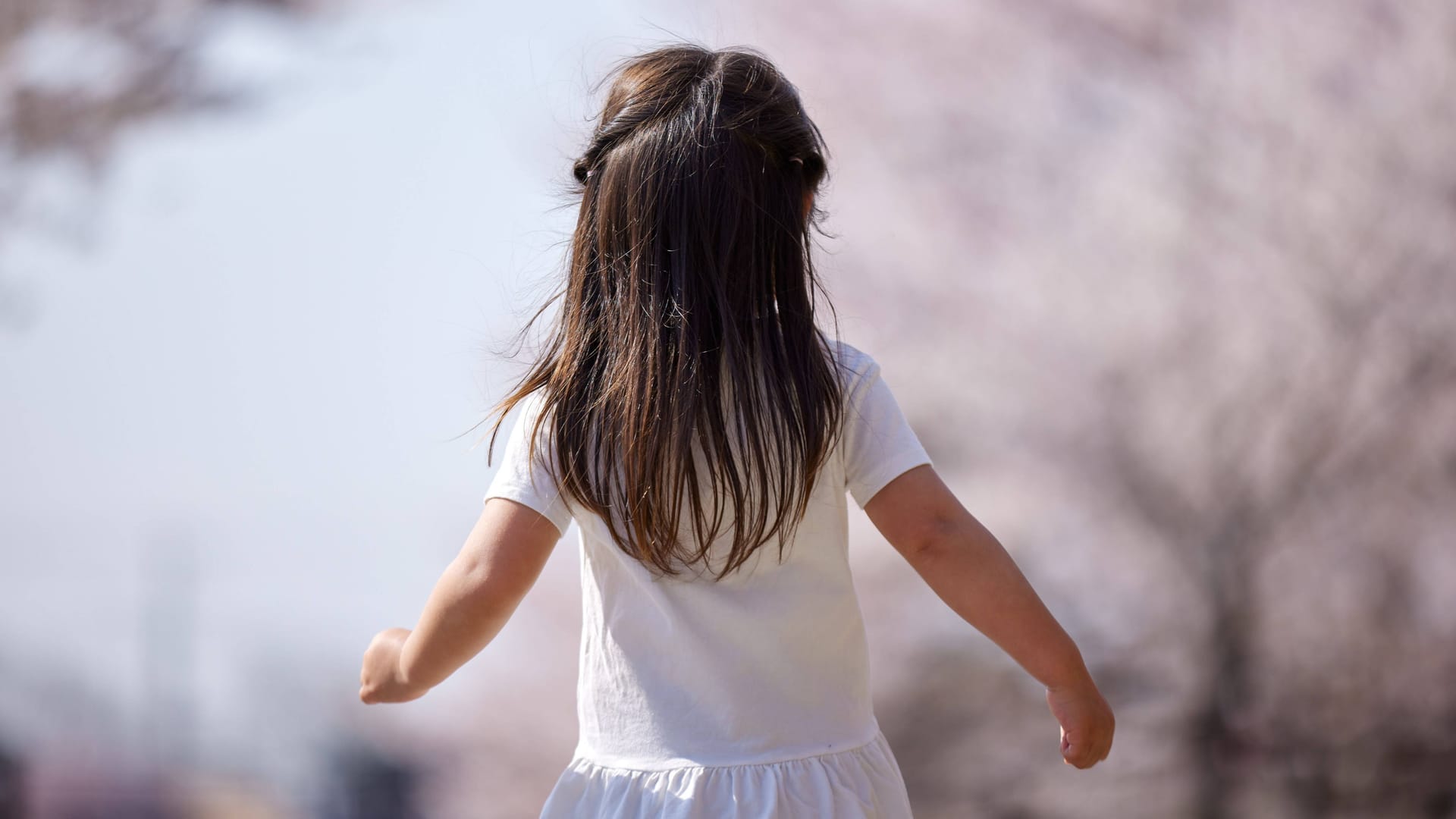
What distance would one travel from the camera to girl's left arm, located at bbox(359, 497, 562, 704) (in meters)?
0.86

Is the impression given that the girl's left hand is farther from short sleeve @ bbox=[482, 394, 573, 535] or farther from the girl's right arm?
the girl's right arm

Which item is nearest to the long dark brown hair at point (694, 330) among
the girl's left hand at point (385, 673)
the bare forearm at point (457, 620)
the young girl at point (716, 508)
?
the young girl at point (716, 508)

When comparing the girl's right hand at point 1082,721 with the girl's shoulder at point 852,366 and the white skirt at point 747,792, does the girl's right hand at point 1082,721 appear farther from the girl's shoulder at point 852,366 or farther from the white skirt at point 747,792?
the girl's shoulder at point 852,366

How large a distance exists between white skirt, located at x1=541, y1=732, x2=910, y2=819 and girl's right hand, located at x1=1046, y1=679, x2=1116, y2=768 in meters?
0.13

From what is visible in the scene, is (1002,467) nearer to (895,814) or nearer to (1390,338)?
(1390,338)

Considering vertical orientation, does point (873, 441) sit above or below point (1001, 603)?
above

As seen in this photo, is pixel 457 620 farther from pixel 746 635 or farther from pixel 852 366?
pixel 852 366

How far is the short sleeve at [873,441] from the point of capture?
0.85 meters

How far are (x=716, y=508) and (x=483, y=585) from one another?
200 mm

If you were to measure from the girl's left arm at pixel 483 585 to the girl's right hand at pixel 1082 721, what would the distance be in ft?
1.35

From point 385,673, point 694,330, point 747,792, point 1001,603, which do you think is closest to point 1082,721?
point 1001,603

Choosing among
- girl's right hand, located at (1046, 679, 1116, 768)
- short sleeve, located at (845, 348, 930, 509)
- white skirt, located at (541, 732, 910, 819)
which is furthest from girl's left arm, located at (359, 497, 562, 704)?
girl's right hand, located at (1046, 679, 1116, 768)

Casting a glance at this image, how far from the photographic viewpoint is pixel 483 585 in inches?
33.8

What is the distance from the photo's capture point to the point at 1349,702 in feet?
8.14
